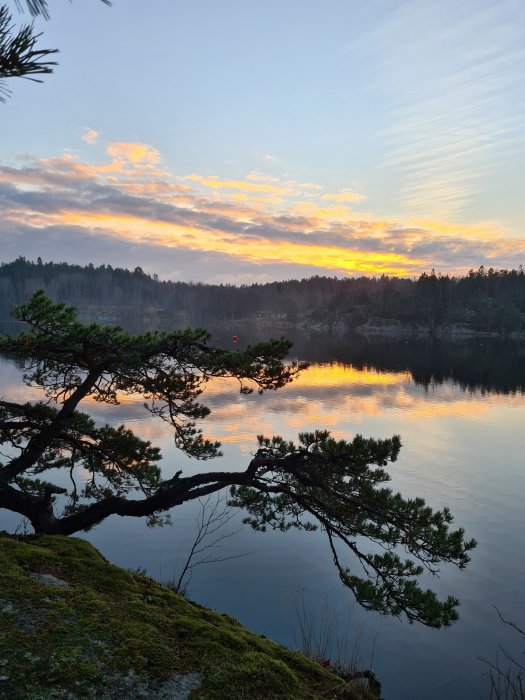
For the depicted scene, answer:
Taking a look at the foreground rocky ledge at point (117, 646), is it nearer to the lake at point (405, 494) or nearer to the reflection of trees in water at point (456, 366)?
the lake at point (405, 494)

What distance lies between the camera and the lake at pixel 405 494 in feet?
41.0

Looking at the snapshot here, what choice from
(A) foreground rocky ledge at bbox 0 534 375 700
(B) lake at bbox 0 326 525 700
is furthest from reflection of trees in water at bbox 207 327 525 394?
(A) foreground rocky ledge at bbox 0 534 375 700

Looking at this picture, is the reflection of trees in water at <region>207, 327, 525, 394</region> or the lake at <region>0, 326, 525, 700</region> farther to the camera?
the reflection of trees in water at <region>207, 327, 525, 394</region>

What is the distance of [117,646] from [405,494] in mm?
20247

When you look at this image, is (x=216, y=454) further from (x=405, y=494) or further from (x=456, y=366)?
(x=456, y=366)

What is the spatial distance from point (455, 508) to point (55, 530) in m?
17.6

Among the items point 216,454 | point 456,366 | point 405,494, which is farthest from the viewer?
point 456,366

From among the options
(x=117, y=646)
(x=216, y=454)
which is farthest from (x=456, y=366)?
(x=117, y=646)

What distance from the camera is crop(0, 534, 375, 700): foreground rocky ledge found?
14.5 ft

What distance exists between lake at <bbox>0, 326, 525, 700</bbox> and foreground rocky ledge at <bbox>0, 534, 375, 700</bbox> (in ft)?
20.4

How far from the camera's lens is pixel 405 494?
23266mm

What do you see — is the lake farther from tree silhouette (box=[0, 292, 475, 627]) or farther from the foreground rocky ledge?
the foreground rocky ledge

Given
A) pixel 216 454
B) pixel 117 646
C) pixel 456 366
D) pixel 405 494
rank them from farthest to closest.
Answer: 1. pixel 456 366
2. pixel 405 494
3. pixel 216 454
4. pixel 117 646

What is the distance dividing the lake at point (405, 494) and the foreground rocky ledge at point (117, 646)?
6.21 meters
